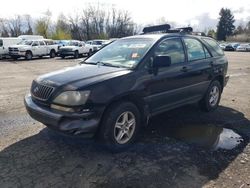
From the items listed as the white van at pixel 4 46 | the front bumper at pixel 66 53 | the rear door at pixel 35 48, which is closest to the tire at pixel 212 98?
the front bumper at pixel 66 53

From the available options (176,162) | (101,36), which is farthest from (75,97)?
(101,36)

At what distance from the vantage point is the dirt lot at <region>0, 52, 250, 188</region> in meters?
3.41

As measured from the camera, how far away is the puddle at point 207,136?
14.9 ft

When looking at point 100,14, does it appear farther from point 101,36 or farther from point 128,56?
point 128,56

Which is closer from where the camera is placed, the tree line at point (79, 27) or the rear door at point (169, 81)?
the rear door at point (169, 81)

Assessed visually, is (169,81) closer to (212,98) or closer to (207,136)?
(207,136)

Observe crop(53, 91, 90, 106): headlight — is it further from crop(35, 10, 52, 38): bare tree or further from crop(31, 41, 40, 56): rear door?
crop(35, 10, 52, 38): bare tree

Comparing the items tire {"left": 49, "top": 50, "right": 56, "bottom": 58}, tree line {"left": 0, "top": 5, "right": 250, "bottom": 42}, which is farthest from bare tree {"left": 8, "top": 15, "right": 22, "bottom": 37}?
tire {"left": 49, "top": 50, "right": 56, "bottom": 58}

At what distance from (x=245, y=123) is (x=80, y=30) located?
68.6m

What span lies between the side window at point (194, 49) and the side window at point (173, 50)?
237 millimetres

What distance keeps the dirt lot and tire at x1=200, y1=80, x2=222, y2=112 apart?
Answer: 52 centimetres

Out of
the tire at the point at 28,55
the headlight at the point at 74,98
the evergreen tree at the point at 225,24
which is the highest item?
the evergreen tree at the point at 225,24

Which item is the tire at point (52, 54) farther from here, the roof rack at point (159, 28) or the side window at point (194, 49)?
the side window at point (194, 49)

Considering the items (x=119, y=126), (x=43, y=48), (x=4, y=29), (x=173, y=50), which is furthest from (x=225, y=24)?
(x=119, y=126)
